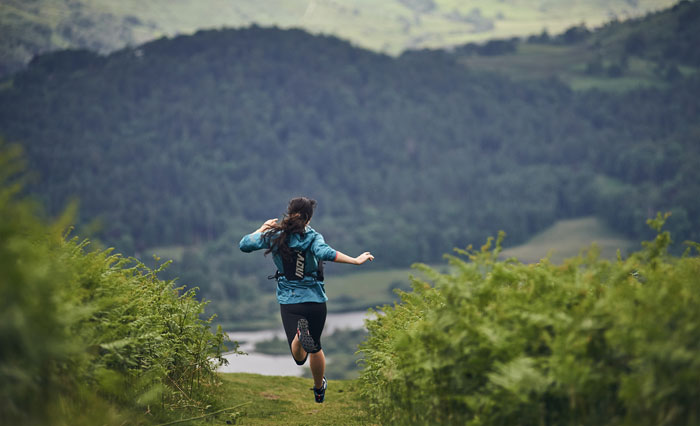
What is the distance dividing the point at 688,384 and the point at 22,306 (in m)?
4.21

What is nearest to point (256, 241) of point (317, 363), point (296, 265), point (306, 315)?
point (296, 265)

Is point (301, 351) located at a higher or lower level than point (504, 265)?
lower

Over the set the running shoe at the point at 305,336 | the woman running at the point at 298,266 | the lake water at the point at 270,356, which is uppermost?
the woman running at the point at 298,266

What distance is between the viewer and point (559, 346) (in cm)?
586

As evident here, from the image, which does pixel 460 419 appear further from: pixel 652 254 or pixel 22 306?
pixel 22 306

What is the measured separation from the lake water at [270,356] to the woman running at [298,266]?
102 m

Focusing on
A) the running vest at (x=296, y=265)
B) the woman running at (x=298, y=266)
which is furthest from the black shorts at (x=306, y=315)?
the running vest at (x=296, y=265)

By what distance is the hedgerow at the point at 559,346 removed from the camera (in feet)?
17.2

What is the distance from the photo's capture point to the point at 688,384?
5.05m

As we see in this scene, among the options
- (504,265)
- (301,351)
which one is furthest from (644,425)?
(301,351)

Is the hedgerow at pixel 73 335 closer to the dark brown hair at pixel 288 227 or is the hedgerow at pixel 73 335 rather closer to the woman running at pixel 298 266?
the woman running at pixel 298 266

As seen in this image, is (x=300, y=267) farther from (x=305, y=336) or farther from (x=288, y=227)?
(x=305, y=336)

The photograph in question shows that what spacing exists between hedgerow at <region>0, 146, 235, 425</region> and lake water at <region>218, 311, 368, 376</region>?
335 ft

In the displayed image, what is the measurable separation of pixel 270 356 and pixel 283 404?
453 feet
